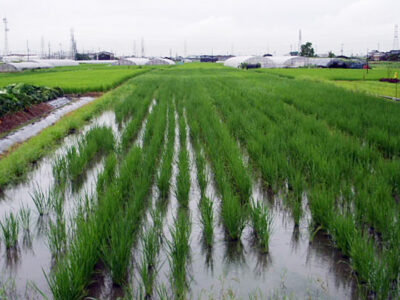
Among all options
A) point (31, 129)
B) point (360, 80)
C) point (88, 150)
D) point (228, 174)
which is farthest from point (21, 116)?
point (360, 80)

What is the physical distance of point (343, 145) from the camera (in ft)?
14.1

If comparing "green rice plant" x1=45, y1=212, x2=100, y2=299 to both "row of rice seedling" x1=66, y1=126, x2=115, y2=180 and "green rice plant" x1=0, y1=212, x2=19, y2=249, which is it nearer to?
"green rice plant" x1=0, y1=212, x2=19, y2=249

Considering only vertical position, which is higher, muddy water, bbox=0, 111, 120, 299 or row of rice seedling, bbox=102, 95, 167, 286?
row of rice seedling, bbox=102, 95, 167, 286

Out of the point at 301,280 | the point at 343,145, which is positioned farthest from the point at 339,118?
the point at 301,280

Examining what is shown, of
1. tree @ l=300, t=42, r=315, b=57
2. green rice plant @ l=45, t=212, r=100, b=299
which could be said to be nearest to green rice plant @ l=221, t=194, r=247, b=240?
green rice plant @ l=45, t=212, r=100, b=299

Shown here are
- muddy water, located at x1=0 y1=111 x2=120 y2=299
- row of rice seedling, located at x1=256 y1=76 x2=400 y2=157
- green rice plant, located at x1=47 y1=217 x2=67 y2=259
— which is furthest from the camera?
row of rice seedling, located at x1=256 y1=76 x2=400 y2=157

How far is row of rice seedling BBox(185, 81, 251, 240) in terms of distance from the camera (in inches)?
101

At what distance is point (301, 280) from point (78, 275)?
1.28m

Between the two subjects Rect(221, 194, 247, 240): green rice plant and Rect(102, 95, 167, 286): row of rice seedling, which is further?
Answer: Rect(221, 194, 247, 240): green rice plant

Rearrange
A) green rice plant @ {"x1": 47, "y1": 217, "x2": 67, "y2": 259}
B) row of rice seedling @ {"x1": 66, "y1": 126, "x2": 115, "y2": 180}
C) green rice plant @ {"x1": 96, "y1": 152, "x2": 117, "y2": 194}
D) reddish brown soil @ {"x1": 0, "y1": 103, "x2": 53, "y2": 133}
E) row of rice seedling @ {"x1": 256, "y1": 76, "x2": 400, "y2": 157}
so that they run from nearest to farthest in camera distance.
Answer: green rice plant @ {"x1": 47, "y1": 217, "x2": 67, "y2": 259}
green rice plant @ {"x1": 96, "y1": 152, "x2": 117, "y2": 194}
row of rice seedling @ {"x1": 66, "y1": 126, "x2": 115, "y2": 180}
row of rice seedling @ {"x1": 256, "y1": 76, "x2": 400, "y2": 157}
reddish brown soil @ {"x1": 0, "y1": 103, "x2": 53, "y2": 133}

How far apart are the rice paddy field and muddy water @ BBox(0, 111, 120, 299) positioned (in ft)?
0.04

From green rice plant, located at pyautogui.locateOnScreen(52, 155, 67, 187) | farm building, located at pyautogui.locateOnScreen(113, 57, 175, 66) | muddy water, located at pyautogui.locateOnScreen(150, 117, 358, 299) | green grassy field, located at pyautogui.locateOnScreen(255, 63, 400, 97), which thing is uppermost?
farm building, located at pyautogui.locateOnScreen(113, 57, 175, 66)

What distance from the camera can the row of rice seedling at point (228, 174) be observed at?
8.45 feet

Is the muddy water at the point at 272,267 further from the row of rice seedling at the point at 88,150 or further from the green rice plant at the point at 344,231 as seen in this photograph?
the row of rice seedling at the point at 88,150
